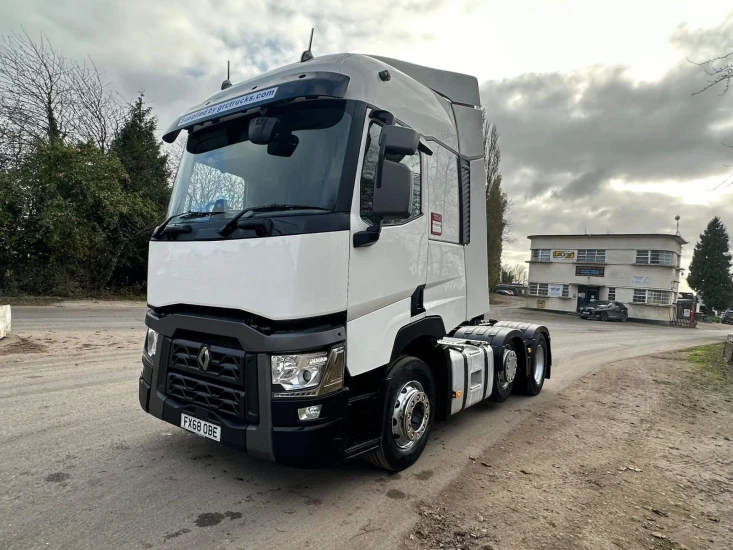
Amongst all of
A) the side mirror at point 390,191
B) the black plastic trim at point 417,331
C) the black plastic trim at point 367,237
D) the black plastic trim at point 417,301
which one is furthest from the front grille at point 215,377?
the black plastic trim at point 417,301

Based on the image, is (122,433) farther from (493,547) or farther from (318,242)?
(493,547)

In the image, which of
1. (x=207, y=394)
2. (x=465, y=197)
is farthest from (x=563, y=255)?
(x=207, y=394)

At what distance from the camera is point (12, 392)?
19.2 ft

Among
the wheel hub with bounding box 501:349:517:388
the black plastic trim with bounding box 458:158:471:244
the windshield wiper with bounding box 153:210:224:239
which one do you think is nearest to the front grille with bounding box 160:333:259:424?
the windshield wiper with bounding box 153:210:224:239

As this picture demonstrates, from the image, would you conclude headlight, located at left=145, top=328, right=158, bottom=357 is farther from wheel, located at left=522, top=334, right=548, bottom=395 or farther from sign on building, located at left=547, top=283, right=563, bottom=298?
sign on building, located at left=547, top=283, right=563, bottom=298

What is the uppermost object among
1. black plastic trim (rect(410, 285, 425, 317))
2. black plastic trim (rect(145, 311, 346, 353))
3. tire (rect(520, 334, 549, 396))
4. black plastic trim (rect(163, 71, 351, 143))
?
black plastic trim (rect(163, 71, 351, 143))

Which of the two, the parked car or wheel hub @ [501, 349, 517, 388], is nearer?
wheel hub @ [501, 349, 517, 388]

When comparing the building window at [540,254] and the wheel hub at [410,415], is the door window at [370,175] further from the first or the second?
the building window at [540,254]

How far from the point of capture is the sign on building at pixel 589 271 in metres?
42.2

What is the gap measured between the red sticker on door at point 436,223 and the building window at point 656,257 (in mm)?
43429

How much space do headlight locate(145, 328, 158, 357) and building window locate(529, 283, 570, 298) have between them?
4477 cm

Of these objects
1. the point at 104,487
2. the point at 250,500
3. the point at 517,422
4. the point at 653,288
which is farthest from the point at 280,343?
the point at 653,288

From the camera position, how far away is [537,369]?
285 inches

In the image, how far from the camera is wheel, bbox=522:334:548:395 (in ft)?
22.5
